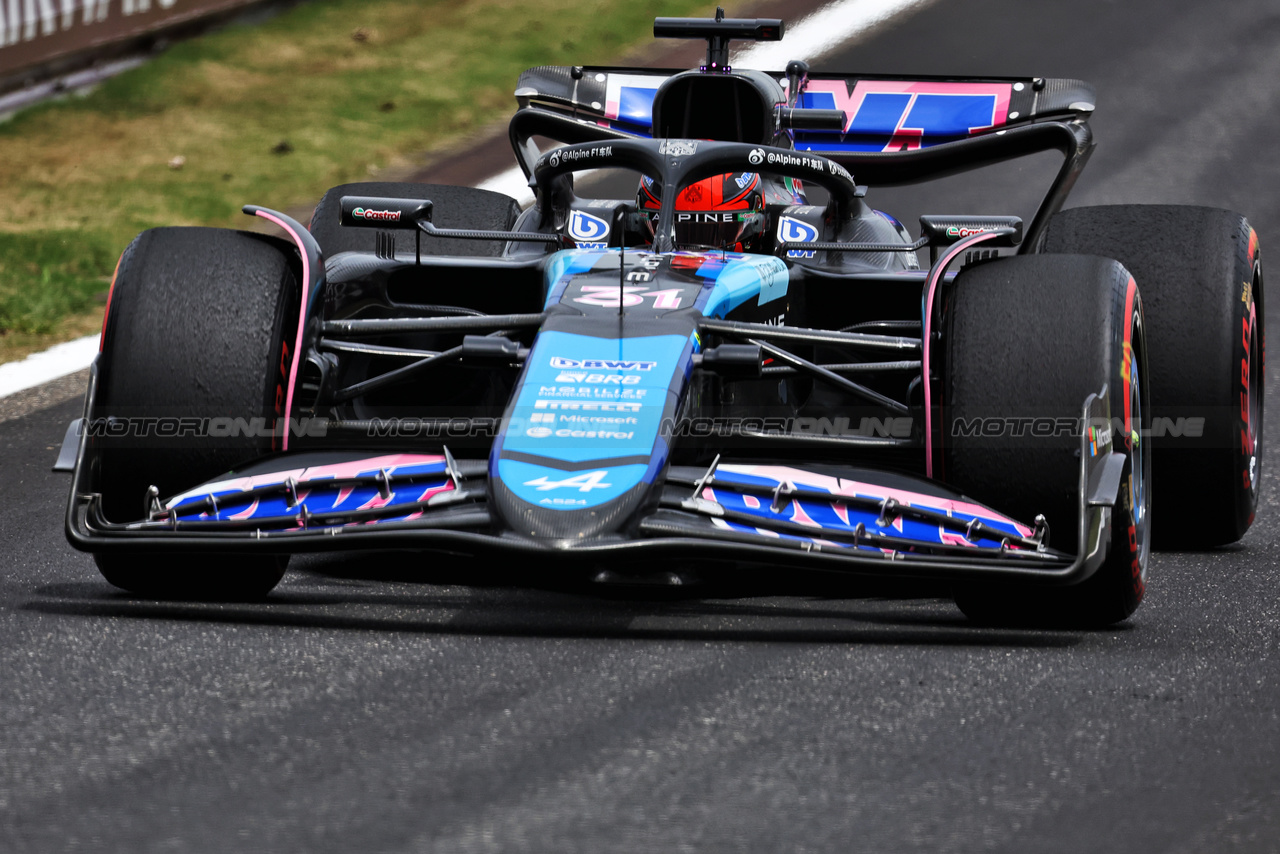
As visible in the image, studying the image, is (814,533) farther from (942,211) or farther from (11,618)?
(942,211)

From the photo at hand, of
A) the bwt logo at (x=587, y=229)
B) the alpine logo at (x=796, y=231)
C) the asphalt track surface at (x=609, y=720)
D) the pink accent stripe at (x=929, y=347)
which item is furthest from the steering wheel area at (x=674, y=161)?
the asphalt track surface at (x=609, y=720)

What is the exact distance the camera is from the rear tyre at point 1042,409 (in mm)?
4914

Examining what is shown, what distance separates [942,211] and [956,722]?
364 inches

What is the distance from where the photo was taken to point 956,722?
4086mm

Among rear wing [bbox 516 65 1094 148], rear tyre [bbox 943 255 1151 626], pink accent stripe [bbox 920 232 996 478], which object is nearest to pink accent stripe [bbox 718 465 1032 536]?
rear tyre [bbox 943 255 1151 626]

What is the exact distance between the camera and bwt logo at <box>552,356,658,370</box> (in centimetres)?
507

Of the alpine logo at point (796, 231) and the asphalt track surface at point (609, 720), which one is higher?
the alpine logo at point (796, 231)

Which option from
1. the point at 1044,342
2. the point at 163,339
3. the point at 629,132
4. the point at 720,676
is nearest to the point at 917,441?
the point at 1044,342

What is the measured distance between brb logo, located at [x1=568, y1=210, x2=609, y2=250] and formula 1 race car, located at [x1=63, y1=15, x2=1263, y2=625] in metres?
0.02

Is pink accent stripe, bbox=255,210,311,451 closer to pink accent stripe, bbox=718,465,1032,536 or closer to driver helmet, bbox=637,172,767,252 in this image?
pink accent stripe, bbox=718,465,1032,536

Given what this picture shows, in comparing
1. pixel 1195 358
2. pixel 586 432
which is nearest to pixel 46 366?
pixel 586 432

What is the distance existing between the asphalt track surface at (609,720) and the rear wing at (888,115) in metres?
2.60

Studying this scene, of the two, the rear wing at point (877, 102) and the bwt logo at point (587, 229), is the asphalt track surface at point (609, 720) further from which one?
the rear wing at point (877, 102)

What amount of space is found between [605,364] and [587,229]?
1.81 metres
